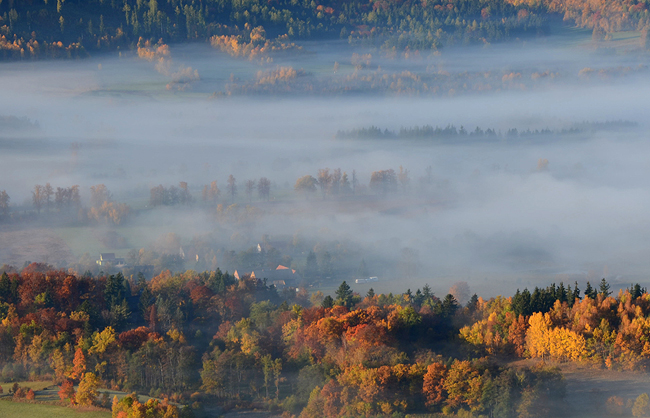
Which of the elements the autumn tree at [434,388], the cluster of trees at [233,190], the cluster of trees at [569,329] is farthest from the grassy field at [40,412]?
the cluster of trees at [233,190]

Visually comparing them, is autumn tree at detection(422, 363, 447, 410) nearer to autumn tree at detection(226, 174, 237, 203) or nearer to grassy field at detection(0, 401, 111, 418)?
grassy field at detection(0, 401, 111, 418)

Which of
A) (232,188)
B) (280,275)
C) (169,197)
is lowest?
(232,188)

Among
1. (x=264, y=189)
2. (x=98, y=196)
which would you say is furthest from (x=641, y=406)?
(x=264, y=189)

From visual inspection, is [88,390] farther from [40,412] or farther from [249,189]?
[249,189]

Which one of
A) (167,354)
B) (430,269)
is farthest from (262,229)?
(167,354)

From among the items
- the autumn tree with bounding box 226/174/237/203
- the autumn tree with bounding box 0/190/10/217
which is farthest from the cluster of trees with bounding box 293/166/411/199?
the autumn tree with bounding box 0/190/10/217

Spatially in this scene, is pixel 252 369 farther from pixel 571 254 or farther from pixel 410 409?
pixel 571 254
